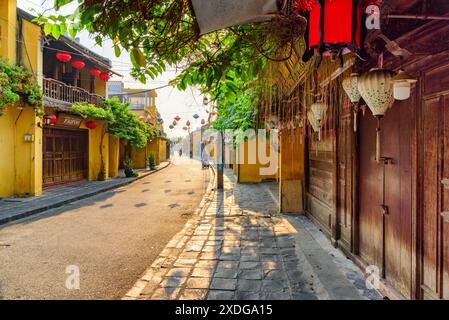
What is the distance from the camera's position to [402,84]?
2635 millimetres

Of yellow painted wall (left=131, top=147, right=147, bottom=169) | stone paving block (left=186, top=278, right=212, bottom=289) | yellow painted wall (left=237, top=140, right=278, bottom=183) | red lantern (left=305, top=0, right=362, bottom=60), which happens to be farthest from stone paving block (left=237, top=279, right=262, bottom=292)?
yellow painted wall (left=131, top=147, right=147, bottom=169)

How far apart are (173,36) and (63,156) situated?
47.4 feet

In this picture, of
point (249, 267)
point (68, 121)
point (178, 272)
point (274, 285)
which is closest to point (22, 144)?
point (68, 121)

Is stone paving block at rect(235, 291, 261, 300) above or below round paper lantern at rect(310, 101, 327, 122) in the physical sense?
below

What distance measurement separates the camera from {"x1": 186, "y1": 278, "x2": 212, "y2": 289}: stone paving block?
4.01 m

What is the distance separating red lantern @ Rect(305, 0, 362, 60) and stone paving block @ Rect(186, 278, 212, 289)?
Result: 11.0 ft

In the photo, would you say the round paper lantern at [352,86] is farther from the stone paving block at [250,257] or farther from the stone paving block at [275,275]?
the stone paving block at [250,257]

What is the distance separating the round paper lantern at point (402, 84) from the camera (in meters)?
2.59

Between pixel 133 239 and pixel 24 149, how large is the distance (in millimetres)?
8268

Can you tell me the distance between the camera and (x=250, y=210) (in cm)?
925

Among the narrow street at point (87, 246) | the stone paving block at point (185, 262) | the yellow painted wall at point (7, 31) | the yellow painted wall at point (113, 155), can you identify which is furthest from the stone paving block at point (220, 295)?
the yellow painted wall at point (113, 155)

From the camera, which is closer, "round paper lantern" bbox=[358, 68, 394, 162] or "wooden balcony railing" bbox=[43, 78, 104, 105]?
"round paper lantern" bbox=[358, 68, 394, 162]

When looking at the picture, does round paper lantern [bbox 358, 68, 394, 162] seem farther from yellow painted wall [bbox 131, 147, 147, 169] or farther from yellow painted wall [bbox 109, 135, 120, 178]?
yellow painted wall [bbox 131, 147, 147, 169]
